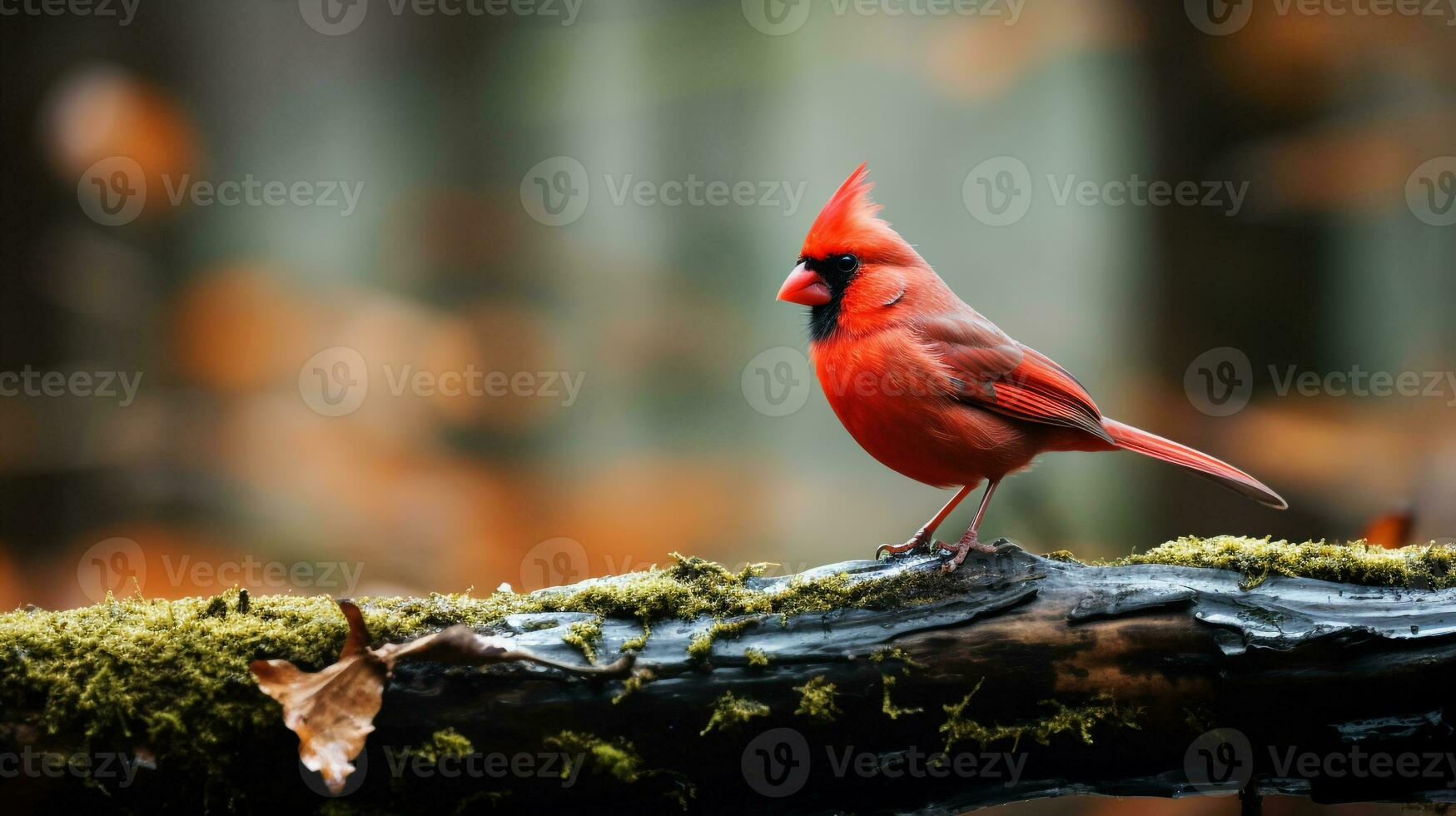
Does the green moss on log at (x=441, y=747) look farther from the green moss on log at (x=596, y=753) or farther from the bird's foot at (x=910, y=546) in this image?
the bird's foot at (x=910, y=546)

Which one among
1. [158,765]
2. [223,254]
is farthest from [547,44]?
[158,765]

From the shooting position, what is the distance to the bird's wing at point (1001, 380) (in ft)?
8.49

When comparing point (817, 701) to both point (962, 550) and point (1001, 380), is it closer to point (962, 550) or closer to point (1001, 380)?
point (962, 550)

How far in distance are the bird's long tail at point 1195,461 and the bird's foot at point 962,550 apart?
0.66 metres

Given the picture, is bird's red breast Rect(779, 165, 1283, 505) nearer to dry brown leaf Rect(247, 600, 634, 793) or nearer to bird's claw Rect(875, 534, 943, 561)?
bird's claw Rect(875, 534, 943, 561)

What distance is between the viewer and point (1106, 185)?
15.9 ft

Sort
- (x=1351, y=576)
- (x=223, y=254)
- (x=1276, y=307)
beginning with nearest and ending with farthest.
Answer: (x=1351, y=576) → (x=1276, y=307) → (x=223, y=254)

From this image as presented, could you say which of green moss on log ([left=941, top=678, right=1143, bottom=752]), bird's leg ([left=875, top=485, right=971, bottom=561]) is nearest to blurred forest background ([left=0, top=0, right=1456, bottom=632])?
bird's leg ([left=875, top=485, right=971, bottom=561])

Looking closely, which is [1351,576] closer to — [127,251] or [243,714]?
[243,714]

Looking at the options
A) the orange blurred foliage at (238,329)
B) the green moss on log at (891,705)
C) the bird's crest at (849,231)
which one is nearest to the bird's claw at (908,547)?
the green moss on log at (891,705)

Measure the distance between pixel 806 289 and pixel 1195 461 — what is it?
1258 mm

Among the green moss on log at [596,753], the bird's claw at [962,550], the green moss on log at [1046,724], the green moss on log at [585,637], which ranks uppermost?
the bird's claw at [962,550]

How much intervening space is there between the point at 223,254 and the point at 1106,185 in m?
4.60

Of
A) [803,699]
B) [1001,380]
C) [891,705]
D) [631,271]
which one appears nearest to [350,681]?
[803,699]
